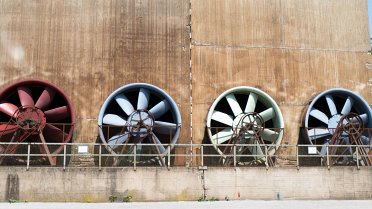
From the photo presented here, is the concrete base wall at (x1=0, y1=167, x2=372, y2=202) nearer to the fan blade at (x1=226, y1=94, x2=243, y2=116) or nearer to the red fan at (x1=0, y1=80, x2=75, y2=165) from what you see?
the red fan at (x1=0, y1=80, x2=75, y2=165)

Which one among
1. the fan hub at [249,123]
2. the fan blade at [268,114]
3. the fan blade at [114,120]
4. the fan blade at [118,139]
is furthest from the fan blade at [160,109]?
the fan blade at [268,114]

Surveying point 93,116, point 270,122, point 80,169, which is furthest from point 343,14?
point 80,169

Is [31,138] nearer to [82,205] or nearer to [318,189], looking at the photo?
[82,205]

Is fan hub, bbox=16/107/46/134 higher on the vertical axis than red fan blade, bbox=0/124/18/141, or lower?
higher

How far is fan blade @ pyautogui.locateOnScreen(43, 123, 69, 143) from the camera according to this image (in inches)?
694

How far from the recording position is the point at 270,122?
20000 mm

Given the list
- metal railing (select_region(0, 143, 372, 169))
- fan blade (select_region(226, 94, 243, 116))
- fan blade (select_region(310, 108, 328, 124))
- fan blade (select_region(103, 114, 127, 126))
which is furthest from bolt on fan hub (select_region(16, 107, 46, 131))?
fan blade (select_region(310, 108, 328, 124))

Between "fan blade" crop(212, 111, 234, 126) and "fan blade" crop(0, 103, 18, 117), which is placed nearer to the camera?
"fan blade" crop(0, 103, 18, 117)

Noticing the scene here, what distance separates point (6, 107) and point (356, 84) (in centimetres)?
1459

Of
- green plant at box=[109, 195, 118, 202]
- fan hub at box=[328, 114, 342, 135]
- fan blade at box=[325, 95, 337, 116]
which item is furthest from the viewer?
fan blade at box=[325, 95, 337, 116]

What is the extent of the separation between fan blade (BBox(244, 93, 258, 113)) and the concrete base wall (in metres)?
3.73

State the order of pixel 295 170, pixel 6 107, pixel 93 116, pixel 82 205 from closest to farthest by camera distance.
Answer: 1. pixel 82 205
2. pixel 295 170
3. pixel 6 107
4. pixel 93 116

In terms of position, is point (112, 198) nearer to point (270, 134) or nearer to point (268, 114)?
point (270, 134)

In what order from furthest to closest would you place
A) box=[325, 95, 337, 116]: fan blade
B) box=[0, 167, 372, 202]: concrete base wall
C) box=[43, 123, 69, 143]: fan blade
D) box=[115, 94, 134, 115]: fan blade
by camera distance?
box=[325, 95, 337, 116]: fan blade → box=[115, 94, 134, 115]: fan blade → box=[43, 123, 69, 143]: fan blade → box=[0, 167, 372, 202]: concrete base wall
